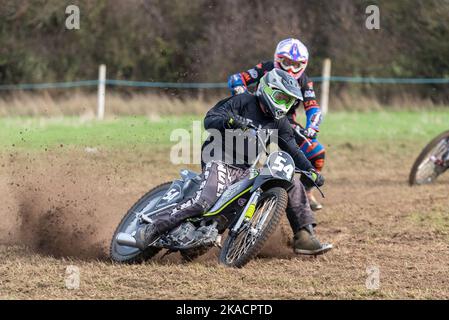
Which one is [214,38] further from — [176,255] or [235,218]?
[235,218]

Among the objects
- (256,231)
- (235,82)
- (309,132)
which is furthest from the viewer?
(235,82)

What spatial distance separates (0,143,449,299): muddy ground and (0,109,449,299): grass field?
0.04ft

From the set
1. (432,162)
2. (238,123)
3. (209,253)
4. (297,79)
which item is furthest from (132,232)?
(432,162)

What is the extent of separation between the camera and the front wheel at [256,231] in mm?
7695

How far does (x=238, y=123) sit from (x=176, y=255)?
1751 millimetres

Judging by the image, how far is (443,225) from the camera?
Answer: 10.7m

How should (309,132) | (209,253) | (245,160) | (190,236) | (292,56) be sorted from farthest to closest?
(292,56), (309,132), (209,253), (245,160), (190,236)

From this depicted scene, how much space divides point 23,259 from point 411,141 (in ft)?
41.2

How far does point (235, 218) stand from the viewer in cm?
812

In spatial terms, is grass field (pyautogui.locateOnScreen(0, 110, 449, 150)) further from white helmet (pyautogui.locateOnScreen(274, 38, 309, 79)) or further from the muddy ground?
white helmet (pyautogui.locateOnScreen(274, 38, 309, 79))

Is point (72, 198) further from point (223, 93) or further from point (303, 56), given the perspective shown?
point (223, 93)

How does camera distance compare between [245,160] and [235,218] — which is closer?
[235,218]
